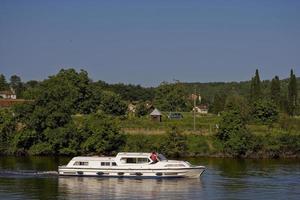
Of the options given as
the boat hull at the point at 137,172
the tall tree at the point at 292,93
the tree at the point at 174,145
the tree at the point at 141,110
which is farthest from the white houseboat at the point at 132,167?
the tall tree at the point at 292,93

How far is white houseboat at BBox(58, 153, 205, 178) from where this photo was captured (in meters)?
64.7

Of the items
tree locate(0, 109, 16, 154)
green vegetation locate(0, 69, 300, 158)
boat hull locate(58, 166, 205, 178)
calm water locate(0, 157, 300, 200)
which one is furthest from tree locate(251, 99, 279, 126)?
boat hull locate(58, 166, 205, 178)

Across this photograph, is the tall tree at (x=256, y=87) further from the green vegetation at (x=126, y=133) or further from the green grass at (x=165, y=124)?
the green grass at (x=165, y=124)

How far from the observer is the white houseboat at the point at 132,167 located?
6469 centimetres

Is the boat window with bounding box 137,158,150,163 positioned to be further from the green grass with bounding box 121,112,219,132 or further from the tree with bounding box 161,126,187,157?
the green grass with bounding box 121,112,219,132

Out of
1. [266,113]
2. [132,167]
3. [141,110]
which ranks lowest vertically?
[132,167]

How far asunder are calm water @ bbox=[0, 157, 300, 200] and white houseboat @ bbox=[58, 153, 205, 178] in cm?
116

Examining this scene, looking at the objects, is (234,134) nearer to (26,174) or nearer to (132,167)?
(132,167)

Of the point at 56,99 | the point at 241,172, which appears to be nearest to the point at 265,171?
the point at 241,172

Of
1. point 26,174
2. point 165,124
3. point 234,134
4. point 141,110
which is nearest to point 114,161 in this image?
point 26,174

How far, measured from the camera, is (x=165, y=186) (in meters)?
59.8

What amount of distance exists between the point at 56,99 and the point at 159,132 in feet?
59.8

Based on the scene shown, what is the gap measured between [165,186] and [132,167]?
22.2 ft

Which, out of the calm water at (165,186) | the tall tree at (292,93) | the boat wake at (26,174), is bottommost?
the calm water at (165,186)
